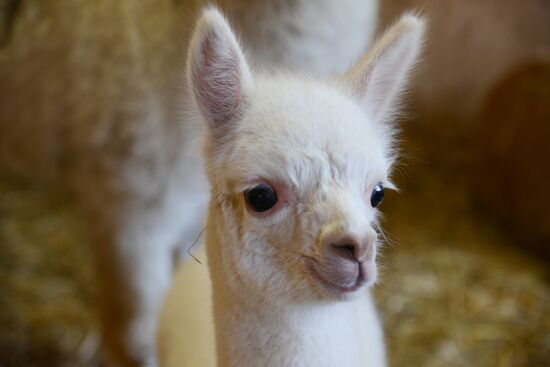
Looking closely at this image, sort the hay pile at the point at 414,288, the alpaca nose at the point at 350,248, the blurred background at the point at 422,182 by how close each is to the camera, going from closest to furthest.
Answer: the alpaca nose at the point at 350,248
the blurred background at the point at 422,182
the hay pile at the point at 414,288

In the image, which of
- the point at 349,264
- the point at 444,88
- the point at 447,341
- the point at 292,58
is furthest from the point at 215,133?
the point at 444,88

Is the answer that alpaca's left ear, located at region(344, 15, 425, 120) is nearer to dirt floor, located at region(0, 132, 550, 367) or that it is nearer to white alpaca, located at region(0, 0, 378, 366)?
white alpaca, located at region(0, 0, 378, 366)

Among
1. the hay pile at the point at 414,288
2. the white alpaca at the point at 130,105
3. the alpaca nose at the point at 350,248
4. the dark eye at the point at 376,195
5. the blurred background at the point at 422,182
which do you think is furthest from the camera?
the hay pile at the point at 414,288

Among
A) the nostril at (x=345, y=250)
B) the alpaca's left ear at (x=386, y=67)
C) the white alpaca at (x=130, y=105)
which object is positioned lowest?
the white alpaca at (x=130, y=105)

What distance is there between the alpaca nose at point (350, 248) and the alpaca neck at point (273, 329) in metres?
0.13

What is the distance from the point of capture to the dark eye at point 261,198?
1142 mm

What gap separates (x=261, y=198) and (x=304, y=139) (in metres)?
0.10

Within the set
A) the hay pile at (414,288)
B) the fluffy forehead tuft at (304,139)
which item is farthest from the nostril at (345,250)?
the hay pile at (414,288)

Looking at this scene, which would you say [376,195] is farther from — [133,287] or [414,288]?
[414,288]

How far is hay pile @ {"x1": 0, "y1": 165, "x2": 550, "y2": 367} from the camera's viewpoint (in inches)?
92.8

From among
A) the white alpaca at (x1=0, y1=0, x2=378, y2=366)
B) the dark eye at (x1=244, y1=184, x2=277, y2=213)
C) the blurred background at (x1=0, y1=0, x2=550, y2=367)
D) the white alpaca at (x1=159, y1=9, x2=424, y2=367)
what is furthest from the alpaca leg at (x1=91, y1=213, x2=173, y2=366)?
the dark eye at (x1=244, y1=184, x2=277, y2=213)

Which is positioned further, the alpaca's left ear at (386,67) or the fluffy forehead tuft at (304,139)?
the alpaca's left ear at (386,67)

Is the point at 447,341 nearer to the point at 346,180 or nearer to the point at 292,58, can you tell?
the point at 292,58

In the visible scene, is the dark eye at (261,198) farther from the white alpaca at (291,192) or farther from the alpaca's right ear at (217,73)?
the alpaca's right ear at (217,73)
